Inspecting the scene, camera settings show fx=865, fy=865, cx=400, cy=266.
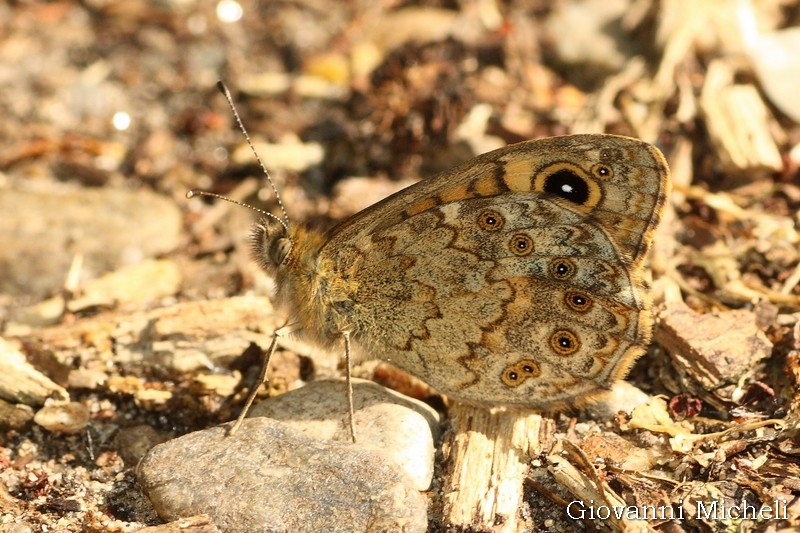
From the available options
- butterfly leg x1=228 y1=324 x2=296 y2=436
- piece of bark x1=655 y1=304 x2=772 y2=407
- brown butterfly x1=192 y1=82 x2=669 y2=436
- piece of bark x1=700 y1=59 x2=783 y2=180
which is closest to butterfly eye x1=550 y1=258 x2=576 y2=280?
brown butterfly x1=192 y1=82 x2=669 y2=436

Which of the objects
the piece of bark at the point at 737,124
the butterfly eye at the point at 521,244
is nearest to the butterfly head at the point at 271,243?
the butterfly eye at the point at 521,244

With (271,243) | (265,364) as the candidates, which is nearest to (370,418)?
(265,364)

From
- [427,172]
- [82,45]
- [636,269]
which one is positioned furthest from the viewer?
[82,45]

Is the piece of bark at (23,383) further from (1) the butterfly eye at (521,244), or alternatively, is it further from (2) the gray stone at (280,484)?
(1) the butterfly eye at (521,244)

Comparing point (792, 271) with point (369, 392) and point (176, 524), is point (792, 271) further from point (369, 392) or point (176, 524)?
point (176, 524)

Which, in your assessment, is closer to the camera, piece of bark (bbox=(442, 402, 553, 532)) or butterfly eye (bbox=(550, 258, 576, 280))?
piece of bark (bbox=(442, 402, 553, 532))

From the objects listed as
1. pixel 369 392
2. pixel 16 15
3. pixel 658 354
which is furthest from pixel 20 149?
pixel 658 354

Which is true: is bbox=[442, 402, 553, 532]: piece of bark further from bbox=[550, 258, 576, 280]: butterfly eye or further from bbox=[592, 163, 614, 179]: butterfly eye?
bbox=[592, 163, 614, 179]: butterfly eye
